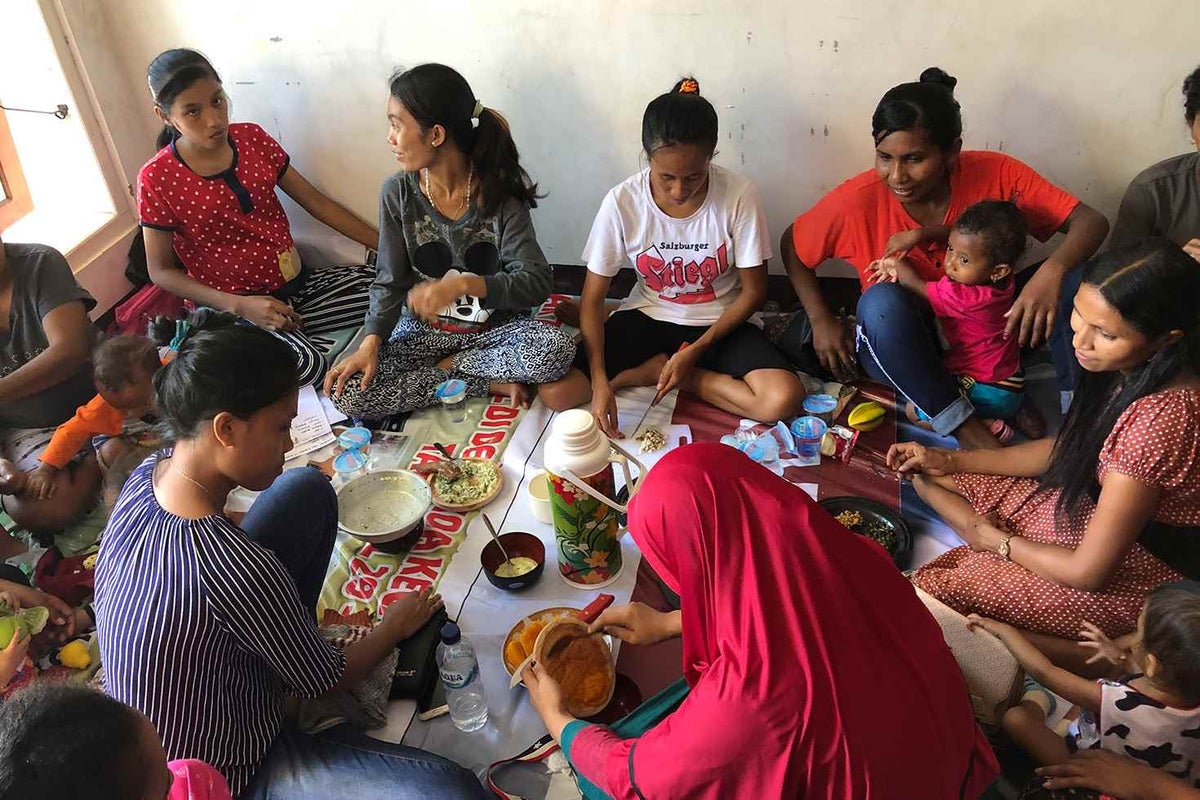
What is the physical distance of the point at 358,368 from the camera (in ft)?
7.65

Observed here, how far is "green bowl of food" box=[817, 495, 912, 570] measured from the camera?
1832mm

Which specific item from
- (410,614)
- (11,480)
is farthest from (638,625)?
(11,480)

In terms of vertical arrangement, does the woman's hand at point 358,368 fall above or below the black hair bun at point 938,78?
below

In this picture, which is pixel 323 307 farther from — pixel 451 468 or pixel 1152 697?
pixel 1152 697

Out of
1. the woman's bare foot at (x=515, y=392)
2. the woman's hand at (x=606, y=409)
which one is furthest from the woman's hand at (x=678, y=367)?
the woman's bare foot at (x=515, y=392)

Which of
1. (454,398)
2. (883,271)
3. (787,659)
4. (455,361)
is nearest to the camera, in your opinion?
(787,659)

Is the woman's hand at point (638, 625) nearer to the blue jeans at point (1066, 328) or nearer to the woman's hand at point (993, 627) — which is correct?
the woman's hand at point (993, 627)

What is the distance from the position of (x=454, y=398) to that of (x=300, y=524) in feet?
2.61

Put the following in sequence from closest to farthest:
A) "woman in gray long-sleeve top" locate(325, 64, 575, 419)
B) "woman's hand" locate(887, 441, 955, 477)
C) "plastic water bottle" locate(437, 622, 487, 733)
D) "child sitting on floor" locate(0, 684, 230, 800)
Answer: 1. "child sitting on floor" locate(0, 684, 230, 800)
2. "plastic water bottle" locate(437, 622, 487, 733)
3. "woman's hand" locate(887, 441, 955, 477)
4. "woman in gray long-sleeve top" locate(325, 64, 575, 419)

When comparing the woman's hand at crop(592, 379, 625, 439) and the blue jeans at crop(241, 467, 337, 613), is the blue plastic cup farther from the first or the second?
the blue jeans at crop(241, 467, 337, 613)

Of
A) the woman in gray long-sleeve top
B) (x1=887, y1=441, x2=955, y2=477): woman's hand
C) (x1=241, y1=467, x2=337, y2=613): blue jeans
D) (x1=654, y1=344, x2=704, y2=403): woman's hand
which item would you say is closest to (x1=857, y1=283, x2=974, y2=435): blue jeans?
(x1=887, y1=441, x2=955, y2=477): woman's hand

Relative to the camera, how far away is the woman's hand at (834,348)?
7.73 ft

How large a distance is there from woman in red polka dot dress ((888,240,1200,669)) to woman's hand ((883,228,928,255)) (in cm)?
60

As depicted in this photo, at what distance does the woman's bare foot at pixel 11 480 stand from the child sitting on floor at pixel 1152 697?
2.21 m
